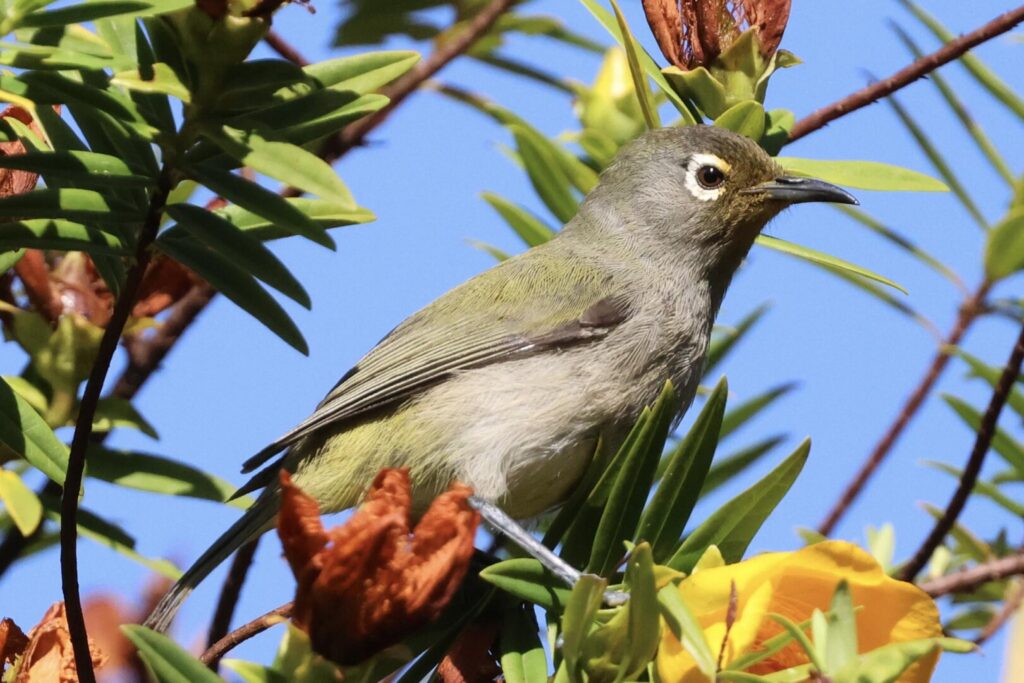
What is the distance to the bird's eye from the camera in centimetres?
471

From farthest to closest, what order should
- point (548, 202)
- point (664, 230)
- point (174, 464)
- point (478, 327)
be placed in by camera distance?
point (664, 230)
point (478, 327)
point (548, 202)
point (174, 464)

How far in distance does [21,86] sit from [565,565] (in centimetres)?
137

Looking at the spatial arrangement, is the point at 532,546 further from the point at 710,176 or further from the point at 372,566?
the point at 710,176

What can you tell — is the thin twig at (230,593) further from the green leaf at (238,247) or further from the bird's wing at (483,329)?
the green leaf at (238,247)

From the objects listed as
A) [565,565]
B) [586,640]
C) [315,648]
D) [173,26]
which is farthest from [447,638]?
[173,26]

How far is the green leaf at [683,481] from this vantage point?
2568mm

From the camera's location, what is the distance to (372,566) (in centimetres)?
182

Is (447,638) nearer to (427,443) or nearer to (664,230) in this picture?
(427,443)

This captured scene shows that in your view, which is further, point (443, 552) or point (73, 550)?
point (73, 550)

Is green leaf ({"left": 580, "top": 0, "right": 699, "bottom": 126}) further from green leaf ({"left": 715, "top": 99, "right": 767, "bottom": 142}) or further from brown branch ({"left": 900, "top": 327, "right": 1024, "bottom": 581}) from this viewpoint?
brown branch ({"left": 900, "top": 327, "right": 1024, "bottom": 581})

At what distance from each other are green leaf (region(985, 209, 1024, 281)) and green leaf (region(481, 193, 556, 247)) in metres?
1.38

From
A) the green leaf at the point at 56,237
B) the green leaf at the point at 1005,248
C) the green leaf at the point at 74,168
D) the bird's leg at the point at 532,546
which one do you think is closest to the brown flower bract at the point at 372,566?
the bird's leg at the point at 532,546

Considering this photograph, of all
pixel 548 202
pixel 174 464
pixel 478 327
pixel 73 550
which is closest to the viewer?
pixel 73 550

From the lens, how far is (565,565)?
2656 millimetres
